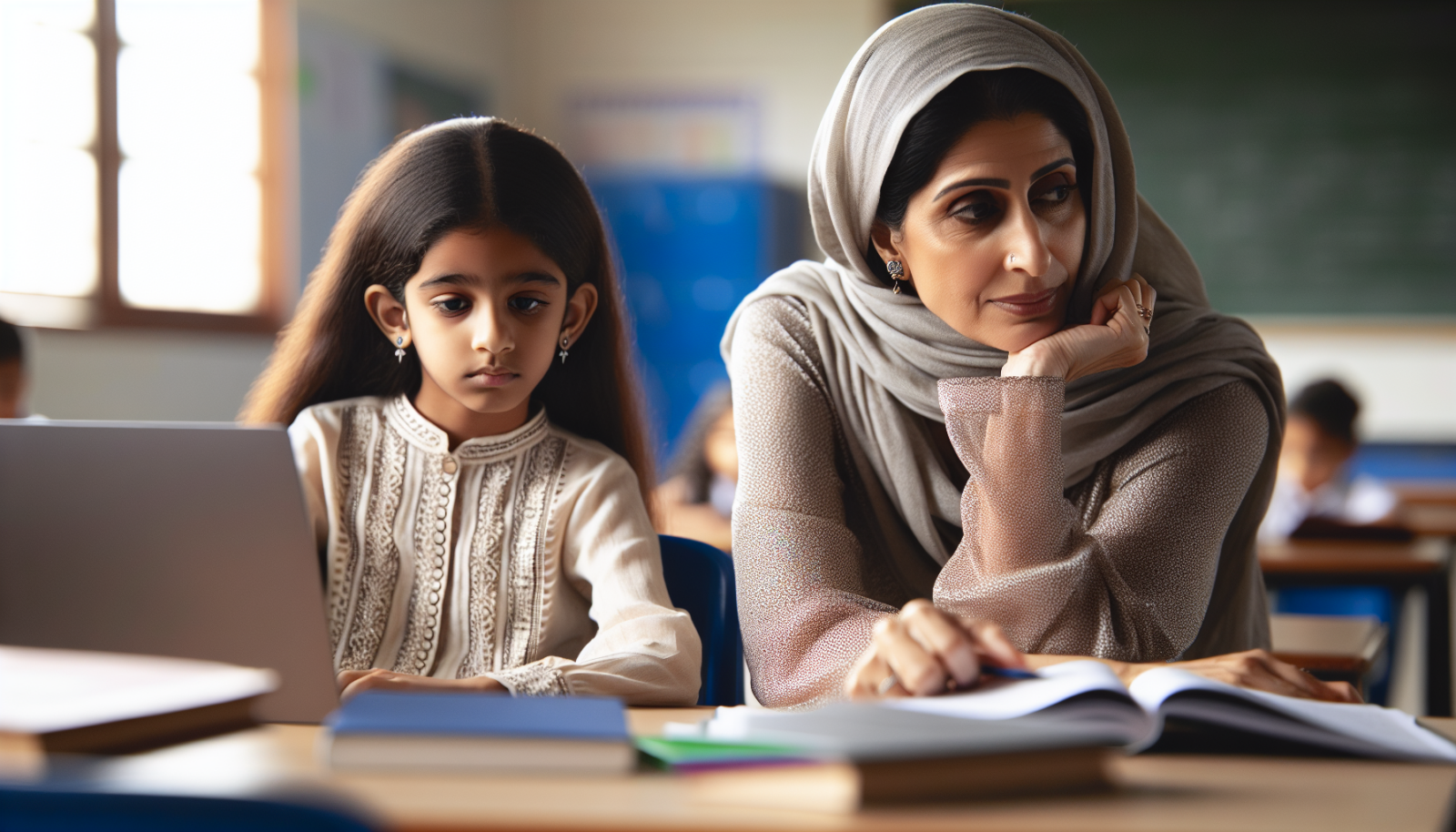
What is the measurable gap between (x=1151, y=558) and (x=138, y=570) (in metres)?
0.98

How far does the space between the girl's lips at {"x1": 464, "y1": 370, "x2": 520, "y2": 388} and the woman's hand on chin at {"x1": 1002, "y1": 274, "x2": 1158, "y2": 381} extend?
53 cm

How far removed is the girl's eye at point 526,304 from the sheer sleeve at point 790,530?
0.25 m

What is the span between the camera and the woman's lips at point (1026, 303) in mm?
1334

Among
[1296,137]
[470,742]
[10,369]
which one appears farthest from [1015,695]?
[1296,137]

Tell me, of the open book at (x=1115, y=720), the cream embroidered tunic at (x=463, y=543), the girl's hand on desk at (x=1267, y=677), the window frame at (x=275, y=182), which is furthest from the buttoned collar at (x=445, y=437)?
the window frame at (x=275, y=182)

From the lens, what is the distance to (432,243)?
4.38ft

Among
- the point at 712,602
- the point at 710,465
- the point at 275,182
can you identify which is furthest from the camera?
the point at 275,182

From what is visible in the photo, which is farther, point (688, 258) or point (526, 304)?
point (688, 258)

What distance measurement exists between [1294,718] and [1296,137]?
5.40 m

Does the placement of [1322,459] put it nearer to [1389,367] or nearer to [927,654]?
[1389,367]

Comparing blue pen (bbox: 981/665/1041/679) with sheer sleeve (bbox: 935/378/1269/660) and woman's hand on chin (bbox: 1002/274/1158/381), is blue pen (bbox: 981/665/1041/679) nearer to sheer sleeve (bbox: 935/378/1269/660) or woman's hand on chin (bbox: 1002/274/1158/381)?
sheer sleeve (bbox: 935/378/1269/660)

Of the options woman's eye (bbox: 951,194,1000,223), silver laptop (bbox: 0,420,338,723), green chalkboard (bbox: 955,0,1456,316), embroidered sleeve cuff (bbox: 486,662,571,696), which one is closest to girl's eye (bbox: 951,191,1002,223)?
woman's eye (bbox: 951,194,1000,223)

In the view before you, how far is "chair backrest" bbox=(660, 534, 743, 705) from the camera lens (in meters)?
1.46

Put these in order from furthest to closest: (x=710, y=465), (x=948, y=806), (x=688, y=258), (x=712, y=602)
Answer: (x=688, y=258)
(x=710, y=465)
(x=712, y=602)
(x=948, y=806)
